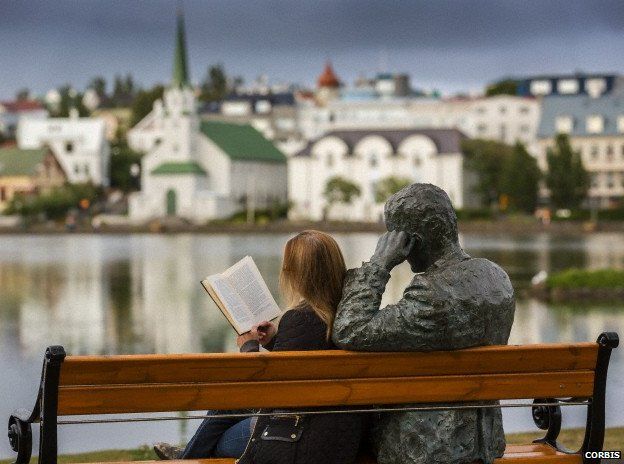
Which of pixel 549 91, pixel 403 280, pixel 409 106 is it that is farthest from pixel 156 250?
pixel 549 91

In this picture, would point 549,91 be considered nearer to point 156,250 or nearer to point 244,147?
point 244,147

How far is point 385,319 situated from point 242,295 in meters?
1.00

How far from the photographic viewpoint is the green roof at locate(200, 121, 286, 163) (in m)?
122

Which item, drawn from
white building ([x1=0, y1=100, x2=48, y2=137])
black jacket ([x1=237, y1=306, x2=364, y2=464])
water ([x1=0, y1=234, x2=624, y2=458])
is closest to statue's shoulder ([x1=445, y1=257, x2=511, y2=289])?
black jacket ([x1=237, y1=306, x2=364, y2=464])

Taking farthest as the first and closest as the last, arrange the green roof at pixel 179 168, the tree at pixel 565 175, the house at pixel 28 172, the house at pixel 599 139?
the house at pixel 28 172 < the house at pixel 599 139 < the green roof at pixel 179 168 < the tree at pixel 565 175

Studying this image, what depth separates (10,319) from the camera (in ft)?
80.5

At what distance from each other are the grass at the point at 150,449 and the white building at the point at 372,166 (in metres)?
102

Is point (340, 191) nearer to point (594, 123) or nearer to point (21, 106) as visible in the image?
point (594, 123)

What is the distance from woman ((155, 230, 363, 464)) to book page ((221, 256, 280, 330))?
0.27 m

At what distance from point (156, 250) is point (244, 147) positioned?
61.4 m

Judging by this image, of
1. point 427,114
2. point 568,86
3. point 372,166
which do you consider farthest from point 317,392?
point 568,86

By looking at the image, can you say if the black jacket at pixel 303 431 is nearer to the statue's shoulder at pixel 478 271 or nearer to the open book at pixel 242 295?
the open book at pixel 242 295

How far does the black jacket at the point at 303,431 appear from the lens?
5.73 meters

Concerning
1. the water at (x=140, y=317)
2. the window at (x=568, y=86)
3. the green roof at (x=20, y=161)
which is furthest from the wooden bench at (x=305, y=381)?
the window at (x=568, y=86)
